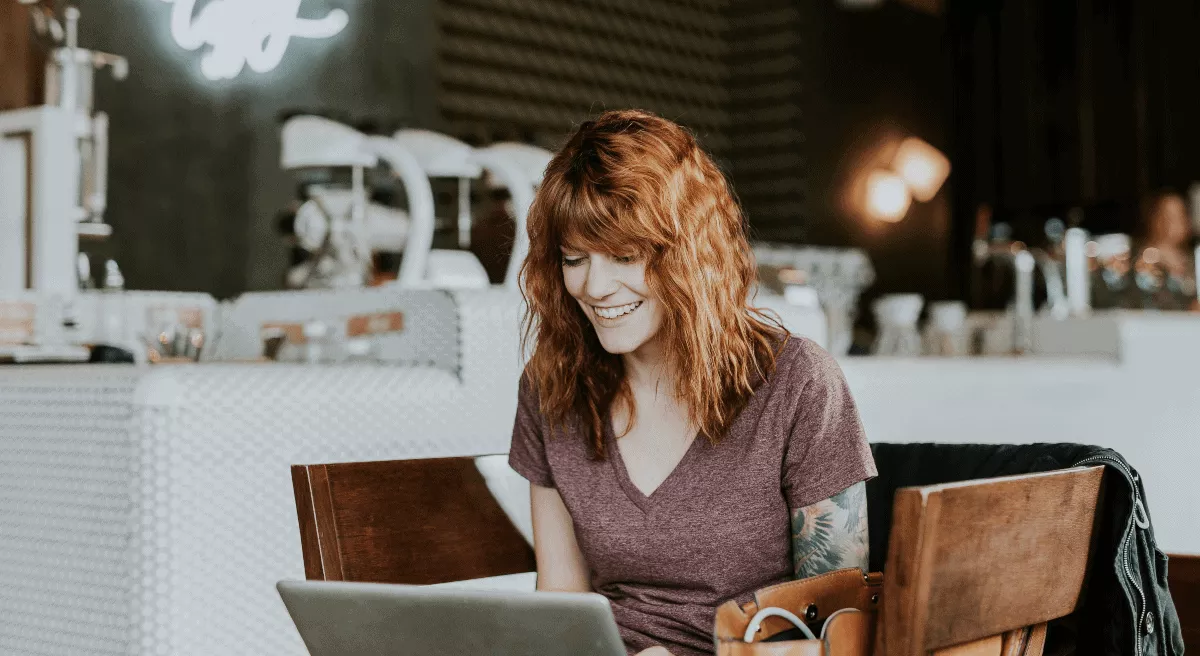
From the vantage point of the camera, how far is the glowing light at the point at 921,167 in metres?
7.77

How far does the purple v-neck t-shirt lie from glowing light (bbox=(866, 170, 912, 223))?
20.9 ft

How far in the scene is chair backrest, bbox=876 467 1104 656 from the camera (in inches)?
37.2

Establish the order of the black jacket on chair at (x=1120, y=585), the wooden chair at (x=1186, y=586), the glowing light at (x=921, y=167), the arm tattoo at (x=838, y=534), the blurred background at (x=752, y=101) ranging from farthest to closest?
the glowing light at (x=921, y=167) < the blurred background at (x=752, y=101) < the wooden chair at (x=1186, y=586) < the arm tattoo at (x=838, y=534) < the black jacket on chair at (x=1120, y=585)

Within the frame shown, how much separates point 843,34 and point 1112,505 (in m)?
6.62

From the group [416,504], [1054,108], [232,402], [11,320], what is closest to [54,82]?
[11,320]

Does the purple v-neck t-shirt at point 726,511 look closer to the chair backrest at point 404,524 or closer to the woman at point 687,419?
the woman at point 687,419

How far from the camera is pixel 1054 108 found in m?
7.46

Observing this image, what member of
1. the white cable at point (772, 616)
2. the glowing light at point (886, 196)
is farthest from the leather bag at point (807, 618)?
the glowing light at point (886, 196)

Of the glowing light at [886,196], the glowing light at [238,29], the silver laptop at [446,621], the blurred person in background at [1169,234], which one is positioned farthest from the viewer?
the glowing light at [886,196]

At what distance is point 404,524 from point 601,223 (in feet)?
1.32

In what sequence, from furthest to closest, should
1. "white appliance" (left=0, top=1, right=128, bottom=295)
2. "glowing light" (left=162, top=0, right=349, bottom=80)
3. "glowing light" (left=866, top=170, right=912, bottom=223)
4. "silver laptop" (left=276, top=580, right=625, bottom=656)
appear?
"glowing light" (left=866, top=170, right=912, bottom=223)
"glowing light" (left=162, top=0, right=349, bottom=80)
"white appliance" (left=0, top=1, right=128, bottom=295)
"silver laptop" (left=276, top=580, right=625, bottom=656)

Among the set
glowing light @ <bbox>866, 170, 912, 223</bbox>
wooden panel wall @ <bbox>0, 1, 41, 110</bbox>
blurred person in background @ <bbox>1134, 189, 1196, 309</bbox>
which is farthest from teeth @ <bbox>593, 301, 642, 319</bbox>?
glowing light @ <bbox>866, 170, 912, 223</bbox>

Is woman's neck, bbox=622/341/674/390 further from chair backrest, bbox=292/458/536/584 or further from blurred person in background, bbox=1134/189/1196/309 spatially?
blurred person in background, bbox=1134/189/1196/309

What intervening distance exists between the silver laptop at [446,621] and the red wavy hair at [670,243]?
453 millimetres
